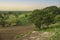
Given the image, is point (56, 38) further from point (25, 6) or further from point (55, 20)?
point (25, 6)

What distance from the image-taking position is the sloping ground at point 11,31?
9.60 feet

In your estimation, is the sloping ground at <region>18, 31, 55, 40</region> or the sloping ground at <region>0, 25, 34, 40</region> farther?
the sloping ground at <region>0, 25, 34, 40</region>

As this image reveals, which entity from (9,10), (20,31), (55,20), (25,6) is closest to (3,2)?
(9,10)

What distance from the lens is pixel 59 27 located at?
2.88 meters

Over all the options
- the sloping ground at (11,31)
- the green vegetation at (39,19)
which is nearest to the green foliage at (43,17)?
the green vegetation at (39,19)

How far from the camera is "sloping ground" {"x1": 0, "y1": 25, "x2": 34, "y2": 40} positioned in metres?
2.93

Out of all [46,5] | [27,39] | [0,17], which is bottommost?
[27,39]

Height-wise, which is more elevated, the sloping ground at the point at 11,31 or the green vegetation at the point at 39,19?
the green vegetation at the point at 39,19

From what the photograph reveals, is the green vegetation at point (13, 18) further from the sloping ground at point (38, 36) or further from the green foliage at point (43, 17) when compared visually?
the sloping ground at point (38, 36)

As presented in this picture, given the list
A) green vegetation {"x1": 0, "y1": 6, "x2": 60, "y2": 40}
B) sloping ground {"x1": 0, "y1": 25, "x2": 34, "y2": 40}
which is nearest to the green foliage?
green vegetation {"x1": 0, "y1": 6, "x2": 60, "y2": 40}

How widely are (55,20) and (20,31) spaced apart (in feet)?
2.47

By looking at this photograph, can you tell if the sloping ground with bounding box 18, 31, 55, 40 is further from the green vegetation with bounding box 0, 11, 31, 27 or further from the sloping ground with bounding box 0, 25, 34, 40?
the green vegetation with bounding box 0, 11, 31, 27

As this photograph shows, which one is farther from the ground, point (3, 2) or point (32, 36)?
point (3, 2)

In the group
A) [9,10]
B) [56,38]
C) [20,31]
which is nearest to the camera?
[56,38]
